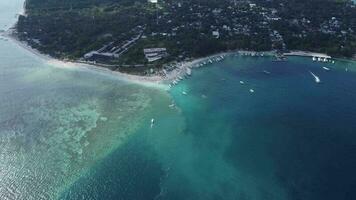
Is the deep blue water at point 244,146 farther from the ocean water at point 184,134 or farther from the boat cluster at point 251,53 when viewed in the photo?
the boat cluster at point 251,53

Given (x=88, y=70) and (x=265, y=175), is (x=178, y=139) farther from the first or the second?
→ (x=88, y=70)

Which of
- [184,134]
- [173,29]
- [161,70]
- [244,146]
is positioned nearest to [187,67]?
[161,70]

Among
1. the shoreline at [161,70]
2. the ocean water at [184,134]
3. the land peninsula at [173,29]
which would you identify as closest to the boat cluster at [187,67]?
the shoreline at [161,70]

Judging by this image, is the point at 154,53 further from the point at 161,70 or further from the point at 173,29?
the point at 173,29

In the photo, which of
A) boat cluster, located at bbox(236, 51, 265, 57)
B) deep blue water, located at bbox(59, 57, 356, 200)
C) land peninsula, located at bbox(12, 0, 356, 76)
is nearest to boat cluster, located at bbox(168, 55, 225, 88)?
land peninsula, located at bbox(12, 0, 356, 76)

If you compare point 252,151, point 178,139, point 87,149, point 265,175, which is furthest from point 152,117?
point 265,175
